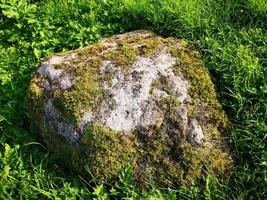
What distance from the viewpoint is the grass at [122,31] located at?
3518 millimetres

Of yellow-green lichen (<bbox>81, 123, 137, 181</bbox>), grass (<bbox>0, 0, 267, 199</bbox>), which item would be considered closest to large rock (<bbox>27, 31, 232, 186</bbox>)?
yellow-green lichen (<bbox>81, 123, 137, 181</bbox>)

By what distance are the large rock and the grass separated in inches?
4.9

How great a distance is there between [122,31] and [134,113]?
4.34 feet

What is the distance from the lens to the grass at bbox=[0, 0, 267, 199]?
A: 352cm

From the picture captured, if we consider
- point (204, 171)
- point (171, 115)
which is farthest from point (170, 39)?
point (204, 171)

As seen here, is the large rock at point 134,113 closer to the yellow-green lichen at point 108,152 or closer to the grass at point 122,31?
the yellow-green lichen at point 108,152

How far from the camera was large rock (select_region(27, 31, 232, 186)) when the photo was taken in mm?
3559

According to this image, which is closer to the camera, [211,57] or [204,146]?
[204,146]

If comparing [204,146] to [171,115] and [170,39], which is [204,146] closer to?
[171,115]

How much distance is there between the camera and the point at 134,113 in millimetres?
3670

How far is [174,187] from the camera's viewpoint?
3508 mm

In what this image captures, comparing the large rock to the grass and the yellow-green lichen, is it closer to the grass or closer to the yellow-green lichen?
the yellow-green lichen

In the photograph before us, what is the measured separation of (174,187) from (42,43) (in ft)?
7.01

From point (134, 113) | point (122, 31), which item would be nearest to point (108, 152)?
point (134, 113)
